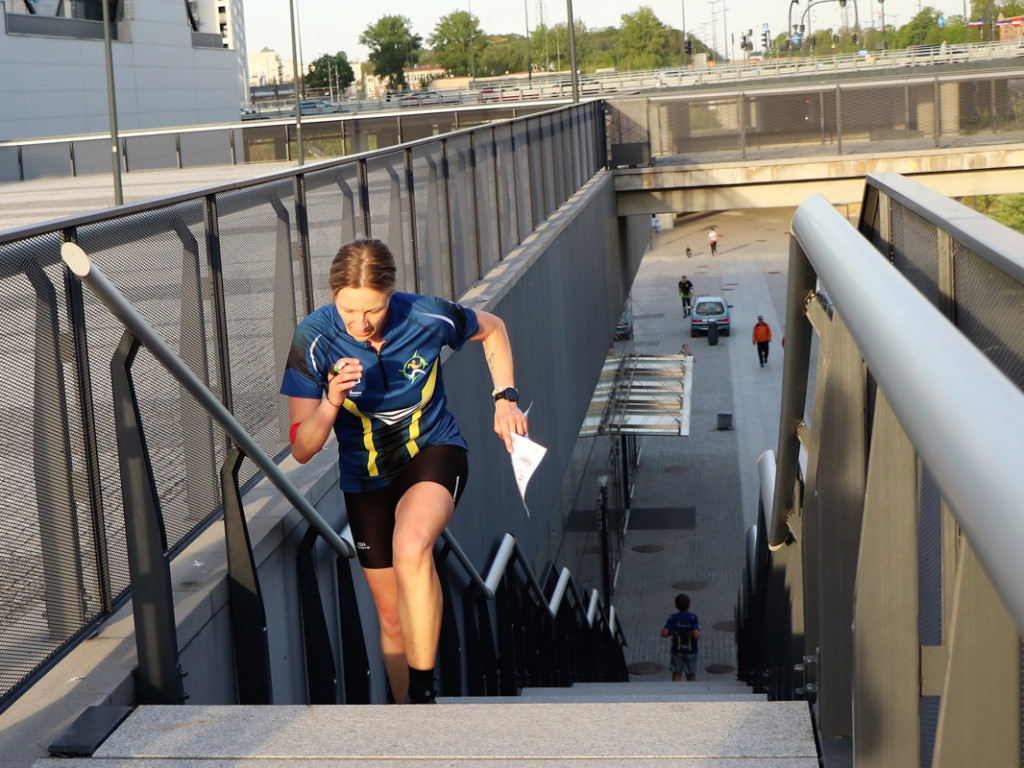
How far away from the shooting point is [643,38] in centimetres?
15175

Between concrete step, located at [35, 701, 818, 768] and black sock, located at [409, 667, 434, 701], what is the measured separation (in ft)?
4.43

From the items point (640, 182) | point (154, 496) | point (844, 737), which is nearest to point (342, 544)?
point (154, 496)

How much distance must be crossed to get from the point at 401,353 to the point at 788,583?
1645 millimetres

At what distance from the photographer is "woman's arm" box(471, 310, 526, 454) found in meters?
4.71

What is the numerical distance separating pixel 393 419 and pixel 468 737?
5.41 feet

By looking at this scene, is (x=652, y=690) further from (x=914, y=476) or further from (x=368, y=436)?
(x=914, y=476)

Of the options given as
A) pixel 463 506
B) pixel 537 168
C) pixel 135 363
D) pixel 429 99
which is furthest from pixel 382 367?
pixel 429 99

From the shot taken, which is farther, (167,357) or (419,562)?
(419,562)

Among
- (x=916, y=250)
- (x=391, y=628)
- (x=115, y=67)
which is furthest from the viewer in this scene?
(x=115, y=67)

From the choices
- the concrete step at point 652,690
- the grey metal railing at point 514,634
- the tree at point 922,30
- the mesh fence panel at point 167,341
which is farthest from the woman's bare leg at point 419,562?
the tree at point 922,30

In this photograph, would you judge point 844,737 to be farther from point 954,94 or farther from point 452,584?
point 954,94

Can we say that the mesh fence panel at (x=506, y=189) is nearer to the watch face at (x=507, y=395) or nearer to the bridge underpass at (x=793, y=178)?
the watch face at (x=507, y=395)

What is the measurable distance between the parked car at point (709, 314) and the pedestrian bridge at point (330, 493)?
38.5 metres

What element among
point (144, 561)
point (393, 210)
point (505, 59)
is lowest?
point (144, 561)
